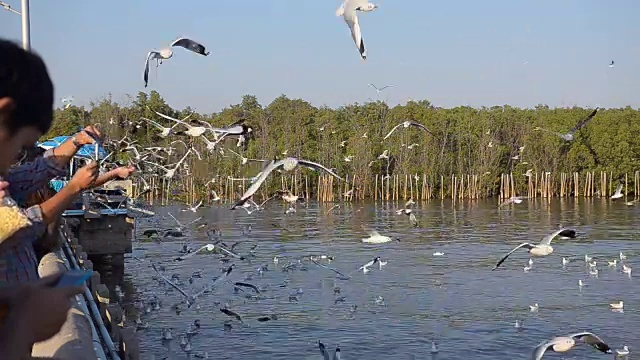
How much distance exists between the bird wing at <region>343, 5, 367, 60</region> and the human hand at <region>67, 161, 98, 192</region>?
197 inches

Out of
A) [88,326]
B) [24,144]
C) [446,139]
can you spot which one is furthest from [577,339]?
[446,139]

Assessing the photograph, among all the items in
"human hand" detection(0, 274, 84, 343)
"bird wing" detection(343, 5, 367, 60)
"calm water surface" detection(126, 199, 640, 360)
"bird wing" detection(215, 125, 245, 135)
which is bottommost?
"calm water surface" detection(126, 199, 640, 360)

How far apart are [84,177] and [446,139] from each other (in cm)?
5191

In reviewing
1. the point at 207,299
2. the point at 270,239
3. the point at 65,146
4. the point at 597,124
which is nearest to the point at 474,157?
the point at 597,124

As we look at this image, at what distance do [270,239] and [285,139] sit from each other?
70.8ft

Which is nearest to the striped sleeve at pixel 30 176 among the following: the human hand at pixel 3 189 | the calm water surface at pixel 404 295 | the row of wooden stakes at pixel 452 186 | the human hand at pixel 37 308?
the human hand at pixel 3 189

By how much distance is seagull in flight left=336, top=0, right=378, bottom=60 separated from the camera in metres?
7.74

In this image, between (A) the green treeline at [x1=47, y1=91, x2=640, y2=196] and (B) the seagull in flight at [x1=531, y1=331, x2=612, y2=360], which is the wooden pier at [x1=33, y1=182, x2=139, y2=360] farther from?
(A) the green treeline at [x1=47, y1=91, x2=640, y2=196]

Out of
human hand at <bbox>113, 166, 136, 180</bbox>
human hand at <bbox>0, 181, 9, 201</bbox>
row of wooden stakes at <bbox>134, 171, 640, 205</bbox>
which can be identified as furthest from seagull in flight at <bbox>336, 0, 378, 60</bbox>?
row of wooden stakes at <bbox>134, 171, 640, 205</bbox>

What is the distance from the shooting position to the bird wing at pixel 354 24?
7695 millimetres

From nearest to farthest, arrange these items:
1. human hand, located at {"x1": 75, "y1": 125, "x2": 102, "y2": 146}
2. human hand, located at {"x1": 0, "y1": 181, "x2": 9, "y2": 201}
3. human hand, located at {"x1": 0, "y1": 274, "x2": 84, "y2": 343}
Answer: human hand, located at {"x1": 0, "y1": 274, "x2": 84, "y2": 343}, human hand, located at {"x1": 0, "y1": 181, "x2": 9, "y2": 201}, human hand, located at {"x1": 75, "y1": 125, "x2": 102, "y2": 146}

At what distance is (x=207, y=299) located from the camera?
17.4 metres

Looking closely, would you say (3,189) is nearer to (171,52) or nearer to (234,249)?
(171,52)

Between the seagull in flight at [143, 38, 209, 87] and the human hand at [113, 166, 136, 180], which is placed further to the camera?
the seagull in flight at [143, 38, 209, 87]
